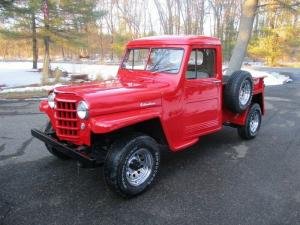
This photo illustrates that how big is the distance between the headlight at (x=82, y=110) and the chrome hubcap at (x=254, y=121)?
4.09 m

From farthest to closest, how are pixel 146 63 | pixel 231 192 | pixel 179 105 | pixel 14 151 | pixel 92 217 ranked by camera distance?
1. pixel 14 151
2. pixel 146 63
3. pixel 179 105
4. pixel 231 192
5. pixel 92 217

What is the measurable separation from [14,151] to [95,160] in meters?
2.67

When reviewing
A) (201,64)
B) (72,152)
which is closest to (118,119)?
(72,152)

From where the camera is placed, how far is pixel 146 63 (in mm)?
5660

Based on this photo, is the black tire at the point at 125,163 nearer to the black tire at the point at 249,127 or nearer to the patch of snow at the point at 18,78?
the black tire at the point at 249,127

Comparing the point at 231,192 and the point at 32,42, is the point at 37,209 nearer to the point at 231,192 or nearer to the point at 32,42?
the point at 231,192

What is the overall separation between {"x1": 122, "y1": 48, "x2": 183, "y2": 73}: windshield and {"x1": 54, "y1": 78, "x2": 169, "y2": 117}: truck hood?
0.44 m

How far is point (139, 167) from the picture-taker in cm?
464

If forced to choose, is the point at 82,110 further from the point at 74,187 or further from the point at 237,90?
the point at 237,90

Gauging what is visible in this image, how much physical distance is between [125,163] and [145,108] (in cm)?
80

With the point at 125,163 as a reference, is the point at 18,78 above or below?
above

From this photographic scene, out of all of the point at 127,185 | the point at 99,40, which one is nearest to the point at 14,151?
the point at 127,185

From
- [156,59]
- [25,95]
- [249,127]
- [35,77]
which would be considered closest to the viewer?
[156,59]

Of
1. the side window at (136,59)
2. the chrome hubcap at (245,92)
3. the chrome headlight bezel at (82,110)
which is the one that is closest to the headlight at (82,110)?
the chrome headlight bezel at (82,110)
